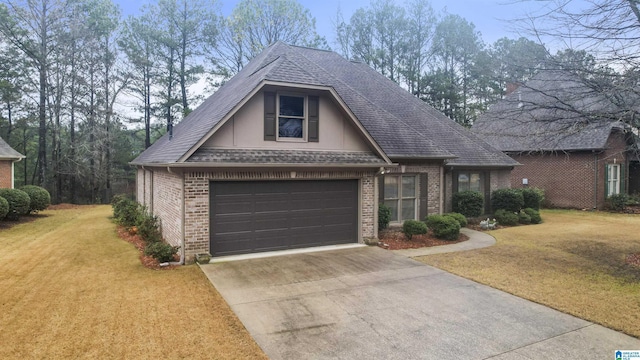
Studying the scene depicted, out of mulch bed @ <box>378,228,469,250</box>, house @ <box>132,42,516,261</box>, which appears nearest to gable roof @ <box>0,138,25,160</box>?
house @ <box>132,42,516,261</box>

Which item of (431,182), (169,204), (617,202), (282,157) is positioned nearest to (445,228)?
(431,182)

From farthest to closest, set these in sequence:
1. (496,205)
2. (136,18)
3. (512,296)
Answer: (136,18), (496,205), (512,296)

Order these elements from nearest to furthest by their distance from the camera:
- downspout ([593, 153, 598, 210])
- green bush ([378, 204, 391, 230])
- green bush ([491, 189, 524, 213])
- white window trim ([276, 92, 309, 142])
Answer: white window trim ([276, 92, 309, 142]) → green bush ([378, 204, 391, 230]) → green bush ([491, 189, 524, 213]) → downspout ([593, 153, 598, 210])

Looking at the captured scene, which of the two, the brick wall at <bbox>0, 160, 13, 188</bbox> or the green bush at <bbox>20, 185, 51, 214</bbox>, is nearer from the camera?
the green bush at <bbox>20, 185, 51, 214</bbox>

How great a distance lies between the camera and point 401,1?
117ft

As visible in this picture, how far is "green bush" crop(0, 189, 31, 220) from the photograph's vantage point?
52.8 ft

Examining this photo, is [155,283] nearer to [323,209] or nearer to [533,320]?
[323,209]

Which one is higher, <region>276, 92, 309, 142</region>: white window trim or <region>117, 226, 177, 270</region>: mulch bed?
<region>276, 92, 309, 142</region>: white window trim

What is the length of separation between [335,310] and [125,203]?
46.8 feet

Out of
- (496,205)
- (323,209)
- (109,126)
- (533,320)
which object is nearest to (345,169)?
(323,209)

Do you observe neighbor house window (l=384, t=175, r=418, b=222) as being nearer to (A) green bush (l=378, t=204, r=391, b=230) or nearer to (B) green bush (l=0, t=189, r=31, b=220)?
(A) green bush (l=378, t=204, r=391, b=230)

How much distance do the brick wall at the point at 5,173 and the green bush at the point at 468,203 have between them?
23.6 metres

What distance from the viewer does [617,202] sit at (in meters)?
20.2

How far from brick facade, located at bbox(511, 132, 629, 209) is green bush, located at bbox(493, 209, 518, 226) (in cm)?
639
